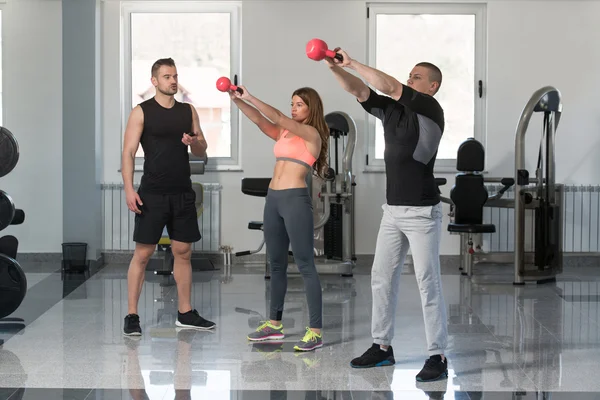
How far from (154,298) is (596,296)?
325cm

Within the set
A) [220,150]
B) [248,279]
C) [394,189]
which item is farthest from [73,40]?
[394,189]

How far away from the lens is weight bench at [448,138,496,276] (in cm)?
746

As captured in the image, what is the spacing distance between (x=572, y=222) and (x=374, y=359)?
4.38 m

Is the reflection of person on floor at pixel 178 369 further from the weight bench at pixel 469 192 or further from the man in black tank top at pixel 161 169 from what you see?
the weight bench at pixel 469 192

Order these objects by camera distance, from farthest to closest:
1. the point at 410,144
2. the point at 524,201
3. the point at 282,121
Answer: the point at 524,201
the point at 282,121
the point at 410,144

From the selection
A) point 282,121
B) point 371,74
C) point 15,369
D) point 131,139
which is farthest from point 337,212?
point 371,74

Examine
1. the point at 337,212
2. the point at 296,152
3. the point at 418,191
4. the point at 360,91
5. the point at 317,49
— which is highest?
the point at 317,49

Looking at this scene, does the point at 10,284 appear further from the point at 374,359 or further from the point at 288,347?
the point at 374,359

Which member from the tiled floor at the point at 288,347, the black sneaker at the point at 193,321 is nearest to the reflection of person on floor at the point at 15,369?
the tiled floor at the point at 288,347

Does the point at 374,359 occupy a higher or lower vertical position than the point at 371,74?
lower

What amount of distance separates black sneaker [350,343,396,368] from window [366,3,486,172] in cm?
387

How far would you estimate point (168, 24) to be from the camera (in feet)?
27.0

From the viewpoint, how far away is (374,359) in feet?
14.6

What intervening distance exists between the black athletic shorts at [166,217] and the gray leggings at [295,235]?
0.49m
